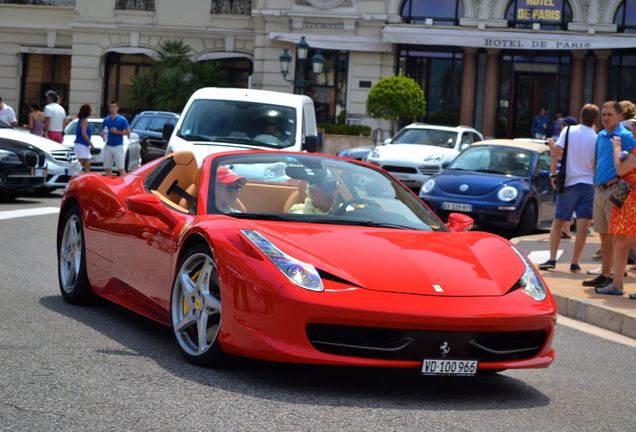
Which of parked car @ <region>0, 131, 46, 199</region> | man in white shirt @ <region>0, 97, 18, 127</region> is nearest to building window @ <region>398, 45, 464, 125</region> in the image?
man in white shirt @ <region>0, 97, 18, 127</region>

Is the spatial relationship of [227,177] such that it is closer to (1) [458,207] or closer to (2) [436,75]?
(1) [458,207]

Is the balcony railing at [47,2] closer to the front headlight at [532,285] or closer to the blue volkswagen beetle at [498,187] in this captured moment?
the blue volkswagen beetle at [498,187]

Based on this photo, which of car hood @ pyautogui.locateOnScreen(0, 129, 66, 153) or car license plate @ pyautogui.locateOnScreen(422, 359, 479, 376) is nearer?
car license plate @ pyautogui.locateOnScreen(422, 359, 479, 376)

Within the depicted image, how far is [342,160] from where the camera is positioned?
25.4 feet

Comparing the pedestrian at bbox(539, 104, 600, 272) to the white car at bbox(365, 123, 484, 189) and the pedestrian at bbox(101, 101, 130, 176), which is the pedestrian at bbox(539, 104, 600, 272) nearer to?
the white car at bbox(365, 123, 484, 189)

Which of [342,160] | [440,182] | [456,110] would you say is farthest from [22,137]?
[456,110]

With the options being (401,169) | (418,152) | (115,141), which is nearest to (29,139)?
(115,141)

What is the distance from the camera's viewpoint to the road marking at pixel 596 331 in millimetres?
9477

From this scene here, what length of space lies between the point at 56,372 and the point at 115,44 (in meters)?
46.2

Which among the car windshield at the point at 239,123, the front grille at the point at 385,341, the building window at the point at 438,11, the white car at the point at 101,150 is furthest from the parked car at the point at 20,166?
the building window at the point at 438,11

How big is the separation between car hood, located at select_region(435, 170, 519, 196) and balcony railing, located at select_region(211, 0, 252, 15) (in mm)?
33083

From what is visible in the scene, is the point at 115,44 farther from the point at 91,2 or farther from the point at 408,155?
the point at 408,155

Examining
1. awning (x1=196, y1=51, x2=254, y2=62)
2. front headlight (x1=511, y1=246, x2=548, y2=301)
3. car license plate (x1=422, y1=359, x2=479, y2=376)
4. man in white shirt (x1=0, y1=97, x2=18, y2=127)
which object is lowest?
car license plate (x1=422, y1=359, x2=479, y2=376)

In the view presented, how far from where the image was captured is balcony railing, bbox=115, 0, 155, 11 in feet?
167
